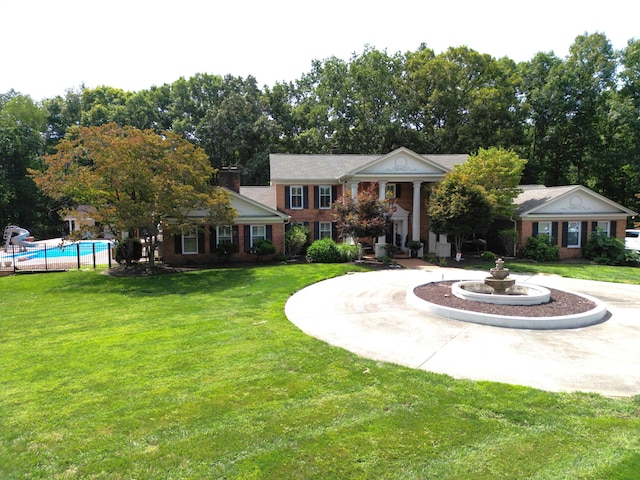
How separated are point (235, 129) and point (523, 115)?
97.3 ft

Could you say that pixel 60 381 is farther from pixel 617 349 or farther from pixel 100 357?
pixel 617 349

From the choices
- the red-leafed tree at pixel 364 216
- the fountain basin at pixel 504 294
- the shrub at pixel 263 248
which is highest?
the red-leafed tree at pixel 364 216

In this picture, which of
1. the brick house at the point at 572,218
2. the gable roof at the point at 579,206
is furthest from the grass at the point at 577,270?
the gable roof at the point at 579,206

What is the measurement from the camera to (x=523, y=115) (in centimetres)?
3969

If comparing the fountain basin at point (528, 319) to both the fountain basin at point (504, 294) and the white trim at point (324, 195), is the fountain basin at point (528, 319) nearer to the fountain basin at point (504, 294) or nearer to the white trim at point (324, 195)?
the fountain basin at point (504, 294)

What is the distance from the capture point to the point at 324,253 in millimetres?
23156

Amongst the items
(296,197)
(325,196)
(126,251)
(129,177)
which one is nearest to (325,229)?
(325,196)

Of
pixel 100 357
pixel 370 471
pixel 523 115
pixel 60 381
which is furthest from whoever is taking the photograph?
pixel 523 115

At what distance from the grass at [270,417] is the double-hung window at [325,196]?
17.7 m

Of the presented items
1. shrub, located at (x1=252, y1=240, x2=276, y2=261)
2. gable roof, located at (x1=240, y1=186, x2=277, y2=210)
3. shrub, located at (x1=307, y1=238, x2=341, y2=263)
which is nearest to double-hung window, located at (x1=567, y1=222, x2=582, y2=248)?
shrub, located at (x1=307, y1=238, x2=341, y2=263)

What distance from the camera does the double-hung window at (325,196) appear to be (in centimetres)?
2698

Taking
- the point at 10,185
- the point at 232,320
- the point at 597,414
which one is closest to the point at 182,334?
the point at 232,320

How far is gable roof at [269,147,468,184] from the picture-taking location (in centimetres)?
2516

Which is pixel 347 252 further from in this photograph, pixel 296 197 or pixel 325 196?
pixel 296 197
